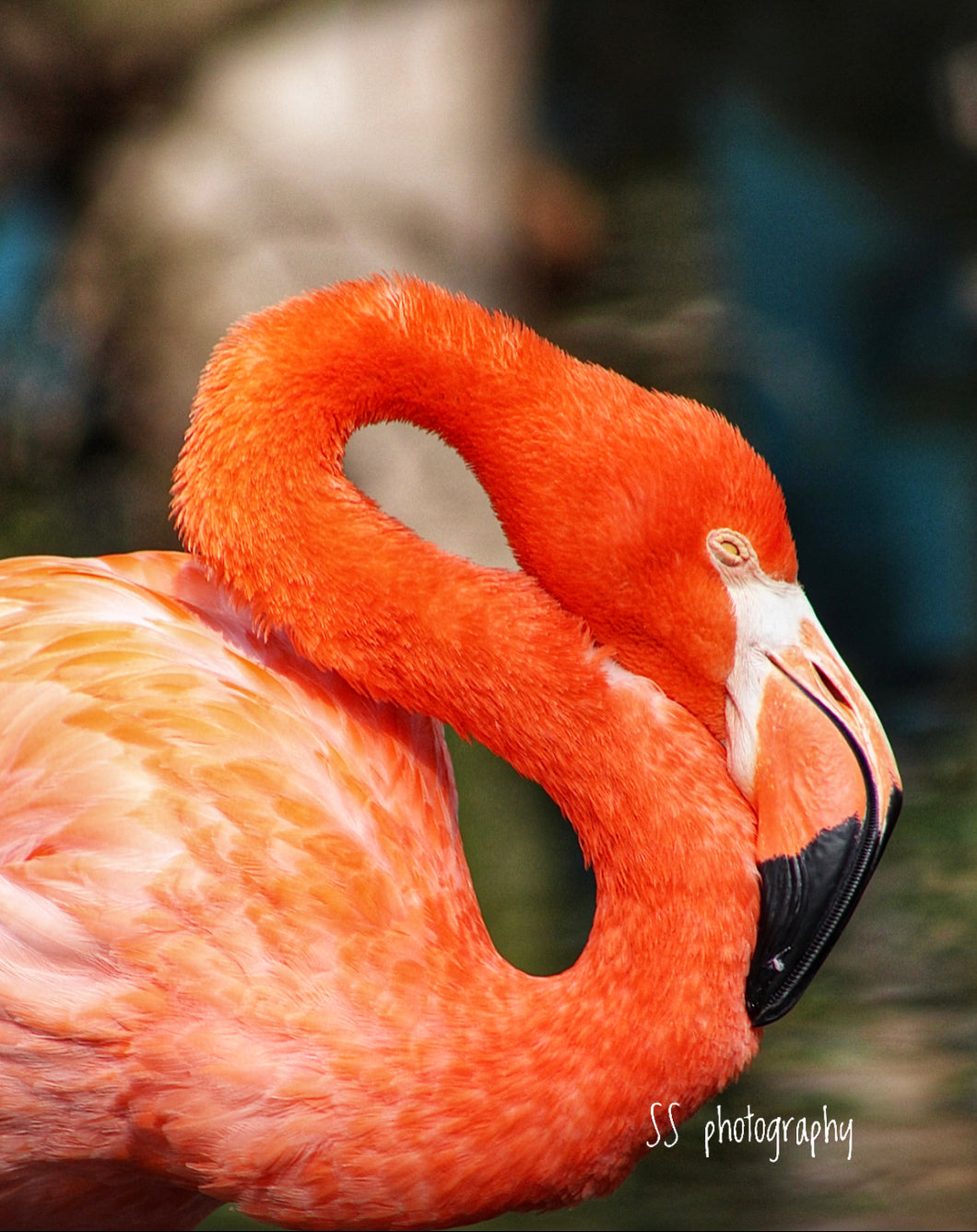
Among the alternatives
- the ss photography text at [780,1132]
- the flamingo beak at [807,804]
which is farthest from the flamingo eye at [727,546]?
the ss photography text at [780,1132]

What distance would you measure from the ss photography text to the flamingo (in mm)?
1555

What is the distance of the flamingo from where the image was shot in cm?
174

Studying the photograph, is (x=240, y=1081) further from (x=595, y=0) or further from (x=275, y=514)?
(x=595, y=0)

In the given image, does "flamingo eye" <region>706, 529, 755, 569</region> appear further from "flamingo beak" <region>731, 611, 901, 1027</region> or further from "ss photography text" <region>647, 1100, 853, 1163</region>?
"ss photography text" <region>647, 1100, 853, 1163</region>

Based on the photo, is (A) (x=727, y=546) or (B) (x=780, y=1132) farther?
(B) (x=780, y=1132)

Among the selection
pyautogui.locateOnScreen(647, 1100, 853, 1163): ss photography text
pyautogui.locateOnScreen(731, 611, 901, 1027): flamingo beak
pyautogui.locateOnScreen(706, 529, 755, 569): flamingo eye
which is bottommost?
pyautogui.locateOnScreen(647, 1100, 853, 1163): ss photography text

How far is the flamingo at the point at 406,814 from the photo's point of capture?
174 centimetres

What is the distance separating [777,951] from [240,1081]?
730 millimetres

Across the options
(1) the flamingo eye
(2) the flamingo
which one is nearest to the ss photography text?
(2) the flamingo

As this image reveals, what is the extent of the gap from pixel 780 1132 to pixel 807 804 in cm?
181

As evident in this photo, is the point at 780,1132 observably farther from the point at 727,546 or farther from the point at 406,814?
the point at 727,546

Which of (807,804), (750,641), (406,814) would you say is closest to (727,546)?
(750,641)

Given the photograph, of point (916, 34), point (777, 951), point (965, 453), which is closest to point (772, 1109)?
point (777, 951)

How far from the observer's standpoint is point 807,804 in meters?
1.75
